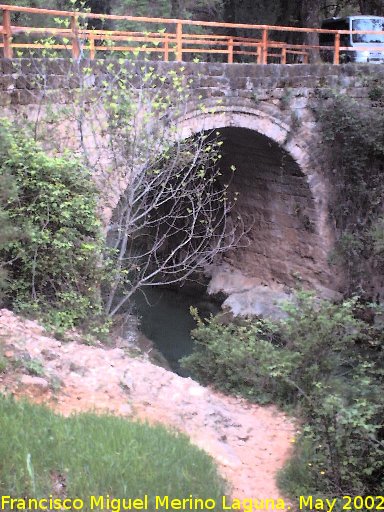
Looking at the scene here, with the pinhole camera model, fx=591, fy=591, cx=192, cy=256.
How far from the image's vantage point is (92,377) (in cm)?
566

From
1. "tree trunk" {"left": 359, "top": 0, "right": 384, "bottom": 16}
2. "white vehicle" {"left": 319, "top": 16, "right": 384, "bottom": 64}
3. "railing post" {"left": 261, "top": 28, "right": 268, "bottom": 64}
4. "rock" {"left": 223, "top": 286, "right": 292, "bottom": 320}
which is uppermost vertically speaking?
"tree trunk" {"left": 359, "top": 0, "right": 384, "bottom": 16}

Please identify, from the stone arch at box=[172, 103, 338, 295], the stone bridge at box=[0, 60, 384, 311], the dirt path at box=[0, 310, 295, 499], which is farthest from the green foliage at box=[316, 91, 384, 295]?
the dirt path at box=[0, 310, 295, 499]

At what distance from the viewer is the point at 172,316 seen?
1351 cm

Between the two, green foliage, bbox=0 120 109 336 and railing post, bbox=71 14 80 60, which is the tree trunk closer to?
railing post, bbox=71 14 80 60

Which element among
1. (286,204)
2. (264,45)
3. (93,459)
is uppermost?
(264,45)

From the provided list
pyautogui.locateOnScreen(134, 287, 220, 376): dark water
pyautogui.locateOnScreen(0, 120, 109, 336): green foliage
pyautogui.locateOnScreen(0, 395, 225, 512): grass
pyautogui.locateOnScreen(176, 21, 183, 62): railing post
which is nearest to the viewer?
pyautogui.locateOnScreen(0, 395, 225, 512): grass

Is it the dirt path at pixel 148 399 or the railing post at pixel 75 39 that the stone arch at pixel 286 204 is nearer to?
the railing post at pixel 75 39

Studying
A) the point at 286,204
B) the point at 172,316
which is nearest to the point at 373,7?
the point at 286,204

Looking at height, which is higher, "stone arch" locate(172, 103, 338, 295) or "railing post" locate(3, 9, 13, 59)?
"railing post" locate(3, 9, 13, 59)

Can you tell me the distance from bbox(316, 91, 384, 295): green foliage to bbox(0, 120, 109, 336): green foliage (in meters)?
6.32

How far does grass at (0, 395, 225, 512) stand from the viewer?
3545 mm

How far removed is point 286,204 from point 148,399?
818 cm

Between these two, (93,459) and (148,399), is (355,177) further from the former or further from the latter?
(93,459)

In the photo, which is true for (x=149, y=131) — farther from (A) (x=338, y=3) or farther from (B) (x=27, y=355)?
(A) (x=338, y=3)
